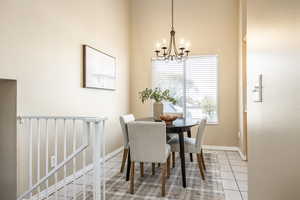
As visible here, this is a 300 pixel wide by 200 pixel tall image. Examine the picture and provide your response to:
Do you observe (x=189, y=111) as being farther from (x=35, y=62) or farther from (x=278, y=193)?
(x=278, y=193)

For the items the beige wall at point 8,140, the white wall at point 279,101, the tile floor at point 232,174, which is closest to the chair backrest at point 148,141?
the tile floor at point 232,174

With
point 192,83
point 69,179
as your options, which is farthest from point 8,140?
point 192,83

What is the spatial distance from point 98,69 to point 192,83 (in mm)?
2220

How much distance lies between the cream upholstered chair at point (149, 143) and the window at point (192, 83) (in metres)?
2.47

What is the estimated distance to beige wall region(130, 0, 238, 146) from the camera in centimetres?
460

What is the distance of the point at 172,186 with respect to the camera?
2.75 metres

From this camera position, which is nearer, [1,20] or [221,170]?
[1,20]

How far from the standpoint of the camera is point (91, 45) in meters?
3.43

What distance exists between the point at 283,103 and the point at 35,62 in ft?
7.83

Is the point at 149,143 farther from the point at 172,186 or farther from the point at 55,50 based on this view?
the point at 55,50

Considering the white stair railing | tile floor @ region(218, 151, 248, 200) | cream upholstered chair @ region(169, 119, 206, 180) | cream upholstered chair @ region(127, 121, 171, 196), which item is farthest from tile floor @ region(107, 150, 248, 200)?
the white stair railing

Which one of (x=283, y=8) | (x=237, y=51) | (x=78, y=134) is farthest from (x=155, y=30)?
(x=283, y=8)

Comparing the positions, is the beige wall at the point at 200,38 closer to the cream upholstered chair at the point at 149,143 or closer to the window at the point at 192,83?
the window at the point at 192,83

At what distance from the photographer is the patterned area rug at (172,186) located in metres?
2.47
